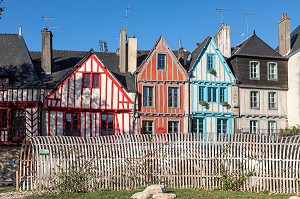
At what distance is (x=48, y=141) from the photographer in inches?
706

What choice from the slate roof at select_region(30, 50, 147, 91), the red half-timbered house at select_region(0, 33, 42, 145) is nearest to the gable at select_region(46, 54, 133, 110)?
the slate roof at select_region(30, 50, 147, 91)

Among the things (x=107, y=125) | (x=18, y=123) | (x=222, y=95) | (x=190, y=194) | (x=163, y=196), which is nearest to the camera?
(x=163, y=196)

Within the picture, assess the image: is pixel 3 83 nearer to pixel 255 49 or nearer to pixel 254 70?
pixel 254 70

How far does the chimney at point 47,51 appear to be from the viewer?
29.5m

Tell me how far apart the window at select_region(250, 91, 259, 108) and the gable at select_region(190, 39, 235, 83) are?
6.12 feet

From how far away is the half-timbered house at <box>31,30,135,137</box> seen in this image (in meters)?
28.0

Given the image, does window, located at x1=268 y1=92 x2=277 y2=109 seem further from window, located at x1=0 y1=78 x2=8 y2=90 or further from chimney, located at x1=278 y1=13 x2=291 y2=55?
window, located at x1=0 y1=78 x2=8 y2=90

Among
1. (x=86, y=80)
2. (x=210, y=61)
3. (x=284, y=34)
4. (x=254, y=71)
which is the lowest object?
(x=86, y=80)

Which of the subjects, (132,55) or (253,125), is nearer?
(253,125)

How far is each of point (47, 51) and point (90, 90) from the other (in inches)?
160

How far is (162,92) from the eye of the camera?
29922 mm

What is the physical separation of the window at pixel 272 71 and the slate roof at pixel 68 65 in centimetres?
911

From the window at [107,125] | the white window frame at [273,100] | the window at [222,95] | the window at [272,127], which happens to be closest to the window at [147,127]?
the window at [107,125]

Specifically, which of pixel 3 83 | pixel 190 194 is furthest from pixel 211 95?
pixel 190 194
